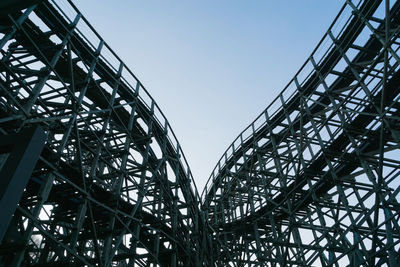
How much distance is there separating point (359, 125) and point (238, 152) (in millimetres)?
7030

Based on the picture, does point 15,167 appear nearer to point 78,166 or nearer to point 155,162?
point 78,166

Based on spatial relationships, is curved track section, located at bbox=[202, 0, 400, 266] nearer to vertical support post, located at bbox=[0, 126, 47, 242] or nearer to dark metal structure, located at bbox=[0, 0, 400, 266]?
dark metal structure, located at bbox=[0, 0, 400, 266]

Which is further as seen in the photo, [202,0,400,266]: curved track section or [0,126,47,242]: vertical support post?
[202,0,400,266]: curved track section

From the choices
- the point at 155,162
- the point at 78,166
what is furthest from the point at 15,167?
the point at 155,162

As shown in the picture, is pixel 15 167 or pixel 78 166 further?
pixel 78 166

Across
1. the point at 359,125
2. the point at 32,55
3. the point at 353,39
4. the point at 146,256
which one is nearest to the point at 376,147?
the point at 359,125

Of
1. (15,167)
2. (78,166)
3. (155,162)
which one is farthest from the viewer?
(155,162)

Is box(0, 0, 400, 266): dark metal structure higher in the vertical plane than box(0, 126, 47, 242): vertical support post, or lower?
higher

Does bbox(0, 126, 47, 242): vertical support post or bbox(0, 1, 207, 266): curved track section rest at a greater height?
bbox(0, 1, 207, 266): curved track section

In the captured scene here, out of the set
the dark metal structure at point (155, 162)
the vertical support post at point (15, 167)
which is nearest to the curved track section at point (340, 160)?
the dark metal structure at point (155, 162)

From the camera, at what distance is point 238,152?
54.2 feet

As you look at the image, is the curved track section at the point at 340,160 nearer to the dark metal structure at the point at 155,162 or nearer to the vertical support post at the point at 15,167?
the dark metal structure at the point at 155,162

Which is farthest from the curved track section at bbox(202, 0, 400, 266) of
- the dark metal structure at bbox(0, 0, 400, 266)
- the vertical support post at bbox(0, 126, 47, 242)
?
the vertical support post at bbox(0, 126, 47, 242)

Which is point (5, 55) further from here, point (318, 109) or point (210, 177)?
point (210, 177)
